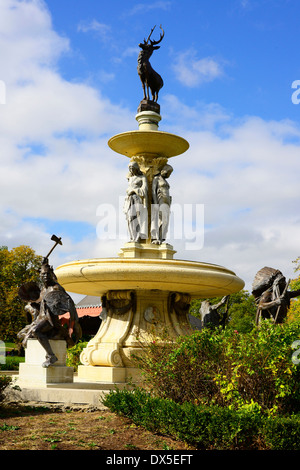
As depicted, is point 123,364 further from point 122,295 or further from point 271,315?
point 271,315

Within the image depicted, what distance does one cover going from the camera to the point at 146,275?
10875mm

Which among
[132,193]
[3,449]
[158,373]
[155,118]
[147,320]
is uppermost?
[155,118]

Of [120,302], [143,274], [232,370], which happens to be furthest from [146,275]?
[232,370]

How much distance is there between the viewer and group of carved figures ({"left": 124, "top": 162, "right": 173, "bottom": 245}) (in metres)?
13.1

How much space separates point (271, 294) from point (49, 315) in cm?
486

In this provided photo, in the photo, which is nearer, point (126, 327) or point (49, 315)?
point (49, 315)

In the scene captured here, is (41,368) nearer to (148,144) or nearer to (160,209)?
(160,209)

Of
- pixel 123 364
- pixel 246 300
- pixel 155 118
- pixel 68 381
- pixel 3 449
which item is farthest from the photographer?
pixel 246 300

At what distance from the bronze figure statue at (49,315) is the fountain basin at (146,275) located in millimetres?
878

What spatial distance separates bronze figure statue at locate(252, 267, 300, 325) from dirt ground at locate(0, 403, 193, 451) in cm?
485

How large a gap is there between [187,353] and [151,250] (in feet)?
→ 17.6

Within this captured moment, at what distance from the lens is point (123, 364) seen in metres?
11.6

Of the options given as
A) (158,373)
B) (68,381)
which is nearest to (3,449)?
(158,373)

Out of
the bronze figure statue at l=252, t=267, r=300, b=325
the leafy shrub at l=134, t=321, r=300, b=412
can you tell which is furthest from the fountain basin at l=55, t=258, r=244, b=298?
the leafy shrub at l=134, t=321, r=300, b=412
